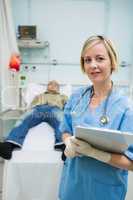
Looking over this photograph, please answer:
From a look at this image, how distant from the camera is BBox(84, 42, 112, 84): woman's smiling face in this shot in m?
1.26

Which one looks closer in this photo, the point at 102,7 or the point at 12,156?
→ the point at 12,156

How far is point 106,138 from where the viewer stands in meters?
1.09

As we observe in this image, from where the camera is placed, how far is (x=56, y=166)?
91.3 inches

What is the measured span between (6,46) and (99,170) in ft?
10.2

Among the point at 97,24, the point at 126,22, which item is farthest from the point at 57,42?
the point at 126,22

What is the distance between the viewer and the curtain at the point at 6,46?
156 inches

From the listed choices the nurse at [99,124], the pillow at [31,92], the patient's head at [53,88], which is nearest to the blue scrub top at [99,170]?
the nurse at [99,124]

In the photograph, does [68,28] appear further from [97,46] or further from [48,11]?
[97,46]

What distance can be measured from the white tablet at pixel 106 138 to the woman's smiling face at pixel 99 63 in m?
0.28

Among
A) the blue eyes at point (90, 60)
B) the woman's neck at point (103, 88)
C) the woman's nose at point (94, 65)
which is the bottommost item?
the woman's neck at point (103, 88)

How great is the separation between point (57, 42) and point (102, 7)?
895mm

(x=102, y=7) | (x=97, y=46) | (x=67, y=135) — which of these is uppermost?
(x=102, y=7)

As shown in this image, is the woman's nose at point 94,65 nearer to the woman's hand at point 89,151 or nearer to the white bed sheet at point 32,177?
the woman's hand at point 89,151

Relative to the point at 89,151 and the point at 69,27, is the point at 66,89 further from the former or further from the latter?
the point at 89,151
